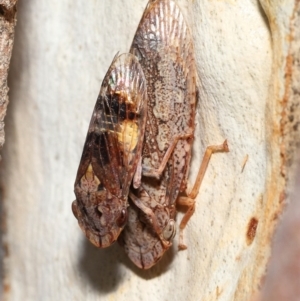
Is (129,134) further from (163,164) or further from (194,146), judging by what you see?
(194,146)

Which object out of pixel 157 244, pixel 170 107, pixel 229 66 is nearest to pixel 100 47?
pixel 170 107

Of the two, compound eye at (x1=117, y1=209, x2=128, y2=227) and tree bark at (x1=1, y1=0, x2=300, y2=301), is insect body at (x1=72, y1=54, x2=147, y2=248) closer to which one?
compound eye at (x1=117, y1=209, x2=128, y2=227)

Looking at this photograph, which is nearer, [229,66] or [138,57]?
[229,66]

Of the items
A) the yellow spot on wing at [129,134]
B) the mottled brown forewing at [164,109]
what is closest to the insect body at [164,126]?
the mottled brown forewing at [164,109]

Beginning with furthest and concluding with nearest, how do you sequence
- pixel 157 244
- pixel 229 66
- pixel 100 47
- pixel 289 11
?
pixel 100 47, pixel 157 244, pixel 229 66, pixel 289 11

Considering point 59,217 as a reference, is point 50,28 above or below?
above

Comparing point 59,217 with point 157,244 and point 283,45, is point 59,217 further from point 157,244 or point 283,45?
point 283,45

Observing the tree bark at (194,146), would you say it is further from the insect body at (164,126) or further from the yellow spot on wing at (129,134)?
the yellow spot on wing at (129,134)
